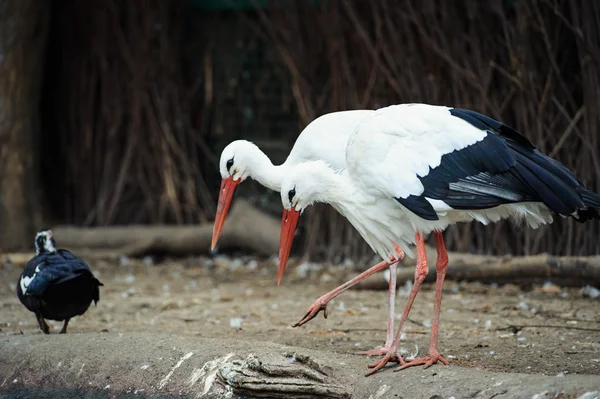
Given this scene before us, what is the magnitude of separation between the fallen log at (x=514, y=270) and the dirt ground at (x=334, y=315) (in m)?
0.08

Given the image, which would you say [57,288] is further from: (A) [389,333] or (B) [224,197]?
(A) [389,333]

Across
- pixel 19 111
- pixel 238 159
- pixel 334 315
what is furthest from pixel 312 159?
pixel 19 111

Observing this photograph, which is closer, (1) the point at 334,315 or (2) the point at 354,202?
(2) the point at 354,202

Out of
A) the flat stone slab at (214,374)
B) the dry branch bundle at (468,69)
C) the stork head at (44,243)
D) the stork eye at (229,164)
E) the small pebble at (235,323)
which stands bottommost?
the small pebble at (235,323)

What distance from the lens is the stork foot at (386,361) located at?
373 centimetres

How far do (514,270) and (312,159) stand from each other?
1674 mm

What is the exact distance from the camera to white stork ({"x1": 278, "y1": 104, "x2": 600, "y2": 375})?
389cm

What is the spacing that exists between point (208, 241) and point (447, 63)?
2.51 metres

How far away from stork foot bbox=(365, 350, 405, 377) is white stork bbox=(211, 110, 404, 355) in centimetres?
37

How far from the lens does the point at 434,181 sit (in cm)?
396

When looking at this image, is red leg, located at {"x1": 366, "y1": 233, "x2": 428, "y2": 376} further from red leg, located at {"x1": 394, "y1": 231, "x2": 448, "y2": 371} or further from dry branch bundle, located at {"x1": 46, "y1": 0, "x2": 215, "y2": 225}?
dry branch bundle, located at {"x1": 46, "y1": 0, "x2": 215, "y2": 225}

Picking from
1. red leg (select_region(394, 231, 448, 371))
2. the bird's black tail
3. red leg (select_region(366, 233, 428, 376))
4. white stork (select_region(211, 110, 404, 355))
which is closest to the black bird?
white stork (select_region(211, 110, 404, 355))

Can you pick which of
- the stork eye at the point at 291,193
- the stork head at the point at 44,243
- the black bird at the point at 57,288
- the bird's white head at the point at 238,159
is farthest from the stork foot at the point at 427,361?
the stork head at the point at 44,243

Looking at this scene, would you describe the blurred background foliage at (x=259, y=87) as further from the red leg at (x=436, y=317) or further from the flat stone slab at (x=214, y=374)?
the flat stone slab at (x=214, y=374)
